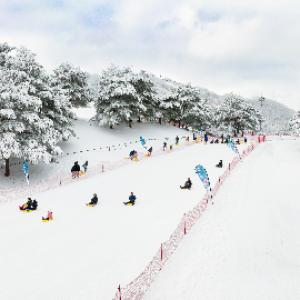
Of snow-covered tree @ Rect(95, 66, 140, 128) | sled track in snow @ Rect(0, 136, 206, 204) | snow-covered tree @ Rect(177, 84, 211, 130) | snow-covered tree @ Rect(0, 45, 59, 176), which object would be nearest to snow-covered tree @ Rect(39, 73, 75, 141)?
snow-covered tree @ Rect(0, 45, 59, 176)

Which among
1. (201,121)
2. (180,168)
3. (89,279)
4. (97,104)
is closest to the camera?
(89,279)

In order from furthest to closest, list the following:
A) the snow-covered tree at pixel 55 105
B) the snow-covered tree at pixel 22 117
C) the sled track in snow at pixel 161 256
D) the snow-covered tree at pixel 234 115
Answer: the snow-covered tree at pixel 234 115, the snow-covered tree at pixel 55 105, the snow-covered tree at pixel 22 117, the sled track in snow at pixel 161 256

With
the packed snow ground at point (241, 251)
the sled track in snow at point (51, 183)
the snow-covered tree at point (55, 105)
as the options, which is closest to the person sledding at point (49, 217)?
the sled track in snow at point (51, 183)

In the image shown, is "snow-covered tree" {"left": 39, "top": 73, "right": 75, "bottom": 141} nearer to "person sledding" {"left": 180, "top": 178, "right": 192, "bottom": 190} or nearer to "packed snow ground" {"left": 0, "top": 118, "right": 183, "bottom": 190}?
"packed snow ground" {"left": 0, "top": 118, "right": 183, "bottom": 190}

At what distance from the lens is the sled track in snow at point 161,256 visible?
13.3m

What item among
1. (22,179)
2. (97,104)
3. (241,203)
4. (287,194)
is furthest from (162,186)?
(97,104)

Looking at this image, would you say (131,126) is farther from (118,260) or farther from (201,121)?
(118,260)

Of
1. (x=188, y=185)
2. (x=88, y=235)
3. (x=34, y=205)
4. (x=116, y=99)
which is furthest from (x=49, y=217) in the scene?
(x=116, y=99)

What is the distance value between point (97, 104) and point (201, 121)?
23001 millimetres

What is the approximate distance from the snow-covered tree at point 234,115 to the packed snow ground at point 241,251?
5028 centimetres

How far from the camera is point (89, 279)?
14477mm

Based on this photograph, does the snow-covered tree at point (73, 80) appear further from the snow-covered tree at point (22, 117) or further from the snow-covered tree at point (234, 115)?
the snow-covered tree at point (234, 115)

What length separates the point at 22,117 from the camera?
105 feet

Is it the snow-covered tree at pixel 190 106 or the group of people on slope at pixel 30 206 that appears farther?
the snow-covered tree at pixel 190 106
